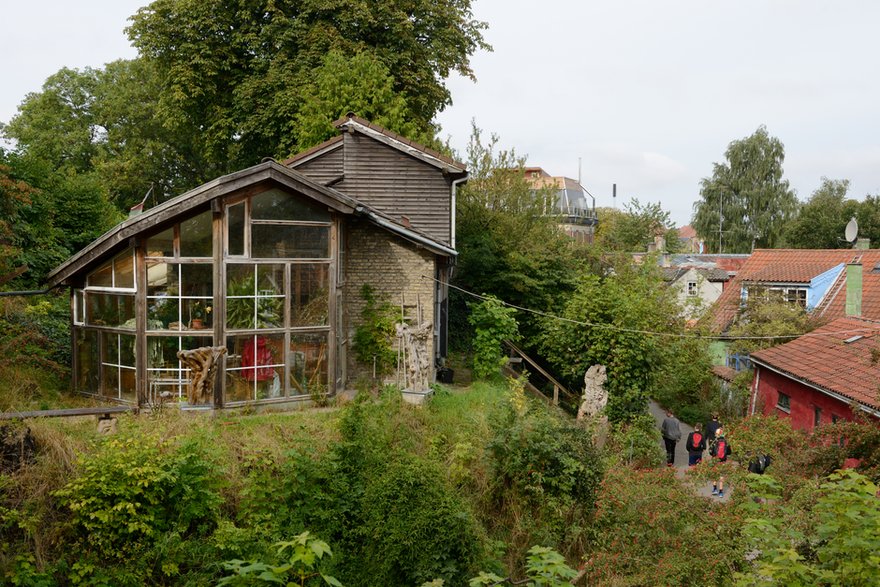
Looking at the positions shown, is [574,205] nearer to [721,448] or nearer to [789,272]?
[789,272]

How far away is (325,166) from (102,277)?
256 inches

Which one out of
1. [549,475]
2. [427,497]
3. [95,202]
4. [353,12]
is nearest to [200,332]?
[427,497]

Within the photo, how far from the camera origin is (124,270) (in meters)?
13.5

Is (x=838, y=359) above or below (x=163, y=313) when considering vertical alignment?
below

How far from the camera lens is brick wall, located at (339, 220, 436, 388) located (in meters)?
16.1

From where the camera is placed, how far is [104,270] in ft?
45.0

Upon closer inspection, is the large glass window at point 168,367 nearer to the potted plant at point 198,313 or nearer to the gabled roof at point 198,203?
the potted plant at point 198,313

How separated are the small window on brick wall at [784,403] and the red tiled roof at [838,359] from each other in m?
1.02

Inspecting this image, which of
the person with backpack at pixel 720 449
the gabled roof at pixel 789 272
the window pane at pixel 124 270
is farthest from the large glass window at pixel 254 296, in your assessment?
the gabled roof at pixel 789 272

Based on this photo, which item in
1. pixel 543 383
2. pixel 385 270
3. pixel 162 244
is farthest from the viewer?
pixel 543 383

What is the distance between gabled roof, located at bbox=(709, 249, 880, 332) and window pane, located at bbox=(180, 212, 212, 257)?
19.3 m

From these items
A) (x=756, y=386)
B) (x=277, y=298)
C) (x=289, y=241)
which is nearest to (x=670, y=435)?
(x=756, y=386)

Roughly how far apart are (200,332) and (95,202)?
1146 centimetres

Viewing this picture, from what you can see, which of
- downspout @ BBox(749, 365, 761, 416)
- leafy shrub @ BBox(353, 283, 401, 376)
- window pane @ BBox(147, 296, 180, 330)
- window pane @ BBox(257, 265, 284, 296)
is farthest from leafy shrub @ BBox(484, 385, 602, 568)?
downspout @ BBox(749, 365, 761, 416)
